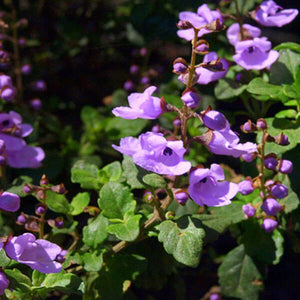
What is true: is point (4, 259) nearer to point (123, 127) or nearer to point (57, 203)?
point (57, 203)

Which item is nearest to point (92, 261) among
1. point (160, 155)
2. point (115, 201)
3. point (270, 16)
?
point (115, 201)

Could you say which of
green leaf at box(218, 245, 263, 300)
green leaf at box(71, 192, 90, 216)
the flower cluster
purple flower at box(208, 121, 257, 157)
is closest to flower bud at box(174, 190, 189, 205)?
purple flower at box(208, 121, 257, 157)

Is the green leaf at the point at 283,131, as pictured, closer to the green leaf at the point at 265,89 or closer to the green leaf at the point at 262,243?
the green leaf at the point at 265,89

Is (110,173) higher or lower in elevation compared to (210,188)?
lower

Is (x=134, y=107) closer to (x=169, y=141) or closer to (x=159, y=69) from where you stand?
(x=169, y=141)

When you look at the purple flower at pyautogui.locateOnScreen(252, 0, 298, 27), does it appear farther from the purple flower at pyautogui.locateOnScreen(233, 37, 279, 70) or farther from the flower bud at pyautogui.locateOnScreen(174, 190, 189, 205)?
the flower bud at pyautogui.locateOnScreen(174, 190, 189, 205)

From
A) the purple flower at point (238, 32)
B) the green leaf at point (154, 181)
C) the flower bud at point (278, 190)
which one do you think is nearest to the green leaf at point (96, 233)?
the green leaf at point (154, 181)
